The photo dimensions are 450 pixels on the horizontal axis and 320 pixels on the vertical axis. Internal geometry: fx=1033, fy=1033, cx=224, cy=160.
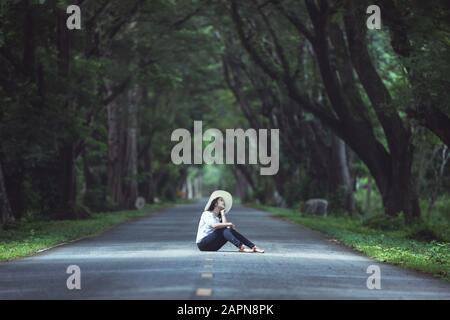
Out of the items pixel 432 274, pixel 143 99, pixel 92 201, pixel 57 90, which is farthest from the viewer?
pixel 143 99

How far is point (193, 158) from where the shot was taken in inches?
3748

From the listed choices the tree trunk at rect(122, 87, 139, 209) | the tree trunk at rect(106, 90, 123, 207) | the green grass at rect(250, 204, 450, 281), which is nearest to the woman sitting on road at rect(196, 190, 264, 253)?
the green grass at rect(250, 204, 450, 281)

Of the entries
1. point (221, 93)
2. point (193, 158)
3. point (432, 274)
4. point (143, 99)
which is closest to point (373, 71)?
point (432, 274)

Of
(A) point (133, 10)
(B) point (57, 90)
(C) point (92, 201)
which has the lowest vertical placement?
(C) point (92, 201)

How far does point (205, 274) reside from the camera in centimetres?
1531

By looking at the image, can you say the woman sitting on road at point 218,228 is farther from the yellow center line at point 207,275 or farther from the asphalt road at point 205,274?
the yellow center line at point 207,275

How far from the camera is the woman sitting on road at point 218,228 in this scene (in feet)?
65.4

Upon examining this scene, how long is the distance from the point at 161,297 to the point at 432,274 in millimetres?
6375

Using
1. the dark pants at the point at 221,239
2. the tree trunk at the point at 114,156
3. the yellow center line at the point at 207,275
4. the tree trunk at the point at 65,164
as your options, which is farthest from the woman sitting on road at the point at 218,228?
the tree trunk at the point at 114,156

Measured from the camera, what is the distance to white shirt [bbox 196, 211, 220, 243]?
20000 millimetres

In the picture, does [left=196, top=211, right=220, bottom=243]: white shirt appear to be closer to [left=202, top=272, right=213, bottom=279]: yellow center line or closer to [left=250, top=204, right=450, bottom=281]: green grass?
[left=250, top=204, right=450, bottom=281]: green grass

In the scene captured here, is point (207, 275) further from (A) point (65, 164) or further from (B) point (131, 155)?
(B) point (131, 155)

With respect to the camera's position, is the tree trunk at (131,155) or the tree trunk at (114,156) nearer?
Result: the tree trunk at (114,156)
